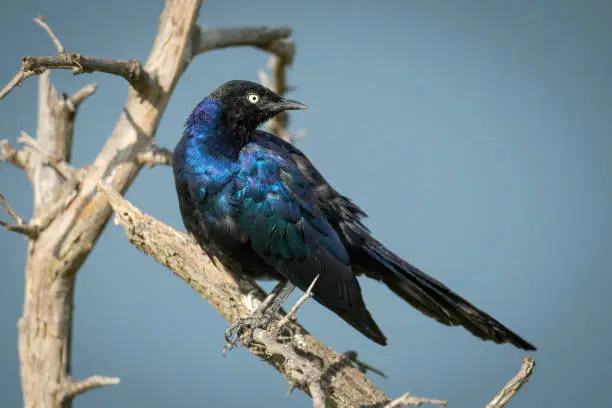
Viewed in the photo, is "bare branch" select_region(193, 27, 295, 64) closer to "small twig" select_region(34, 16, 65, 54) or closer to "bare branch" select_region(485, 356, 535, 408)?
"small twig" select_region(34, 16, 65, 54)

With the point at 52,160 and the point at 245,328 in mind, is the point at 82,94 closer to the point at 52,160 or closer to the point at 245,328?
the point at 52,160

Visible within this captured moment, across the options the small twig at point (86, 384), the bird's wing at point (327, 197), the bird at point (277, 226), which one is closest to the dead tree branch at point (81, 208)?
the small twig at point (86, 384)

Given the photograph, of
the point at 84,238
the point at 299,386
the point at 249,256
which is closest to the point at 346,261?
the point at 249,256

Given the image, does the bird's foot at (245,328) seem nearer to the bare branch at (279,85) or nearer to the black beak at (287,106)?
the black beak at (287,106)

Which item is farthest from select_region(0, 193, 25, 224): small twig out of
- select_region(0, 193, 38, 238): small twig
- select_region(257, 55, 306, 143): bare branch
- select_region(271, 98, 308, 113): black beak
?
select_region(257, 55, 306, 143): bare branch

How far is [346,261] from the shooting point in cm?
411

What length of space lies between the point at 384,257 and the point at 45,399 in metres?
2.17

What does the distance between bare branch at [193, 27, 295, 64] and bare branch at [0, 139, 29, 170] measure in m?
1.25

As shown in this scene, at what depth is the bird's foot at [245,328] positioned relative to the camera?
3.77 meters

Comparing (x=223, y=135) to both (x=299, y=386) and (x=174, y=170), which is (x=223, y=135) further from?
(x=299, y=386)

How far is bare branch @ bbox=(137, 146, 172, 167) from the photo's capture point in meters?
4.57

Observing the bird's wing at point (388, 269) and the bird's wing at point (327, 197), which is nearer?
the bird's wing at point (388, 269)

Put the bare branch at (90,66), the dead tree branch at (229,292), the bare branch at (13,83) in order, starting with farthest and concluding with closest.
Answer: the dead tree branch at (229,292)
the bare branch at (90,66)
the bare branch at (13,83)

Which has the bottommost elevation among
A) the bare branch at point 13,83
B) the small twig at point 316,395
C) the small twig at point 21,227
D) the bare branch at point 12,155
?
the small twig at point 21,227
